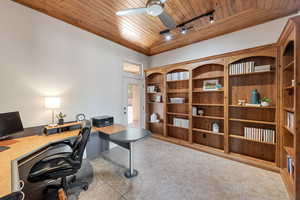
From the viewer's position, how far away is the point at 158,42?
3.86m

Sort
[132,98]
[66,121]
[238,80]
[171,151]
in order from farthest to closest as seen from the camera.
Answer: [132,98] → [171,151] → [238,80] → [66,121]

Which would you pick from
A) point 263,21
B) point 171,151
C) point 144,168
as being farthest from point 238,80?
point 144,168

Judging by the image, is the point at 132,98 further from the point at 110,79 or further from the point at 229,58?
the point at 229,58

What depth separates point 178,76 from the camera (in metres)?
3.78

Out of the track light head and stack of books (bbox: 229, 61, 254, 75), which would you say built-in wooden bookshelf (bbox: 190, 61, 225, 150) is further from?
the track light head

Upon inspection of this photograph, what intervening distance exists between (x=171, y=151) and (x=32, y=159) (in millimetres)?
2872

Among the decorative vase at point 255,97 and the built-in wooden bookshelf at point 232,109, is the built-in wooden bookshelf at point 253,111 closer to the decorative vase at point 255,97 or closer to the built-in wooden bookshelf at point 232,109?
the built-in wooden bookshelf at point 232,109

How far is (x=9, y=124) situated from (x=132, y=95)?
2.93 meters

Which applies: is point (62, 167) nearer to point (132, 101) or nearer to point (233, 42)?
point (132, 101)

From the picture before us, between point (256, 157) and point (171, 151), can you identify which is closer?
point (256, 157)

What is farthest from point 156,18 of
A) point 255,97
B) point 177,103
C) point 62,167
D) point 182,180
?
point 182,180

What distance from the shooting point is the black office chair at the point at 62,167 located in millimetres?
1498

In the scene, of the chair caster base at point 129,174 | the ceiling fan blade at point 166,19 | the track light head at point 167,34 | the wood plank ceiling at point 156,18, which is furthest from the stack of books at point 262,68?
the chair caster base at point 129,174

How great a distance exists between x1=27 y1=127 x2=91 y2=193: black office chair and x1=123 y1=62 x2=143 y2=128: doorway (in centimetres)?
215
